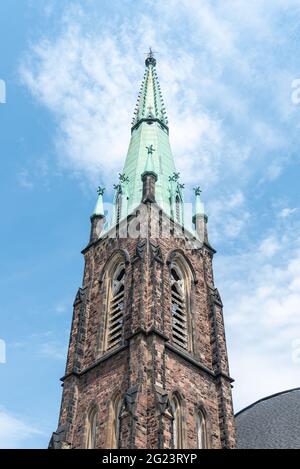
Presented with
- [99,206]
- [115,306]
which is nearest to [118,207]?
[99,206]

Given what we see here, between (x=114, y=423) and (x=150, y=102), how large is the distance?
70.5 ft

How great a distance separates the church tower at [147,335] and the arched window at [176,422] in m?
0.03

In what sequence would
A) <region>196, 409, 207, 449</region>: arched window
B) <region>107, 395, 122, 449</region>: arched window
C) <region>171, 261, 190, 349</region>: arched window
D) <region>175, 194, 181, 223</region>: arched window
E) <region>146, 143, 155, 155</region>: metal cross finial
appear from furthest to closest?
<region>146, 143, 155, 155</region>: metal cross finial
<region>175, 194, 181, 223</region>: arched window
<region>171, 261, 190, 349</region>: arched window
<region>196, 409, 207, 449</region>: arched window
<region>107, 395, 122, 449</region>: arched window

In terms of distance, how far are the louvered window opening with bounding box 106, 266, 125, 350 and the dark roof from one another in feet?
19.9

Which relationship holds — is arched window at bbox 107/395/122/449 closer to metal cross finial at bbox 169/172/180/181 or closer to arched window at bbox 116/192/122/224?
arched window at bbox 116/192/122/224

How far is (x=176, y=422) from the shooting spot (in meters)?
20.8

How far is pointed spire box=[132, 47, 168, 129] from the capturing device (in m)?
36.0

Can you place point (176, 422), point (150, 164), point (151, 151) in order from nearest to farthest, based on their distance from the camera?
point (176, 422) → point (150, 164) → point (151, 151)

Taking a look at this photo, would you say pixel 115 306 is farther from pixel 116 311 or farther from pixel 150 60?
pixel 150 60

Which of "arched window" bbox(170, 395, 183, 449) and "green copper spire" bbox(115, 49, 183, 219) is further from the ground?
"green copper spire" bbox(115, 49, 183, 219)

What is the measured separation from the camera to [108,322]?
80.4ft

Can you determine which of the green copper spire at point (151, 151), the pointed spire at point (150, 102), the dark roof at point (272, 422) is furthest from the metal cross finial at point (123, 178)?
the dark roof at point (272, 422)

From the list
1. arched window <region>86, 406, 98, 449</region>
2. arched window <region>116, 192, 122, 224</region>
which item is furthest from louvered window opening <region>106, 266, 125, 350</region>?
arched window <region>116, 192, 122, 224</region>
